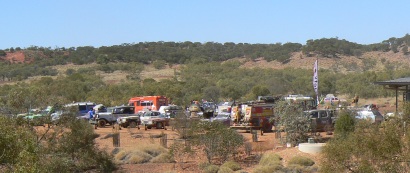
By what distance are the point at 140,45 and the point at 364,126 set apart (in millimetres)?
147808

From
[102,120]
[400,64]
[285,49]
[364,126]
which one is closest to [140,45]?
[285,49]

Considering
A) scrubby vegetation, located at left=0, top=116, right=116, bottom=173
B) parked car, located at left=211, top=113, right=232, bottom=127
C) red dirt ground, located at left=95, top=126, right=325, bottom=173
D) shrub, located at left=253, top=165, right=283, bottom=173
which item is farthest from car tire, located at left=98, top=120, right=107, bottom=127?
shrub, located at left=253, top=165, right=283, bottom=173

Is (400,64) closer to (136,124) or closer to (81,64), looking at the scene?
(81,64)

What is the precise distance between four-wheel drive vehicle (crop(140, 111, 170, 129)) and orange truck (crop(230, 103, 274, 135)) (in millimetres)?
6455

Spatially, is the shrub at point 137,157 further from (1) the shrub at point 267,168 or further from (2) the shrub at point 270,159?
(1) the shrub at point 267,168

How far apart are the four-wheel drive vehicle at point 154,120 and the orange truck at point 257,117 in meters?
6.46

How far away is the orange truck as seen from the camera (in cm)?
3909

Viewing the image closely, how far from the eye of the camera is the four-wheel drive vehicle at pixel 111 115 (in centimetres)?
4650

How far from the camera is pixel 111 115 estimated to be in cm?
4744

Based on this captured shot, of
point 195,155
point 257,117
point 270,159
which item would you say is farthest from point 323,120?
point 270,159

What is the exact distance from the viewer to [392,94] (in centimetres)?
7231

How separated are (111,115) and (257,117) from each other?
41.1ft

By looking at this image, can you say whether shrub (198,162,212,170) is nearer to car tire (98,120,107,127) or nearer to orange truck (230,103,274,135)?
orange truck (230,103,274,135)

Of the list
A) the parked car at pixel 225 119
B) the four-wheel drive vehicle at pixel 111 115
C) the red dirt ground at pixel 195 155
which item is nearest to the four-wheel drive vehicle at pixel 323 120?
the red dirt ground at pixel 195 155
